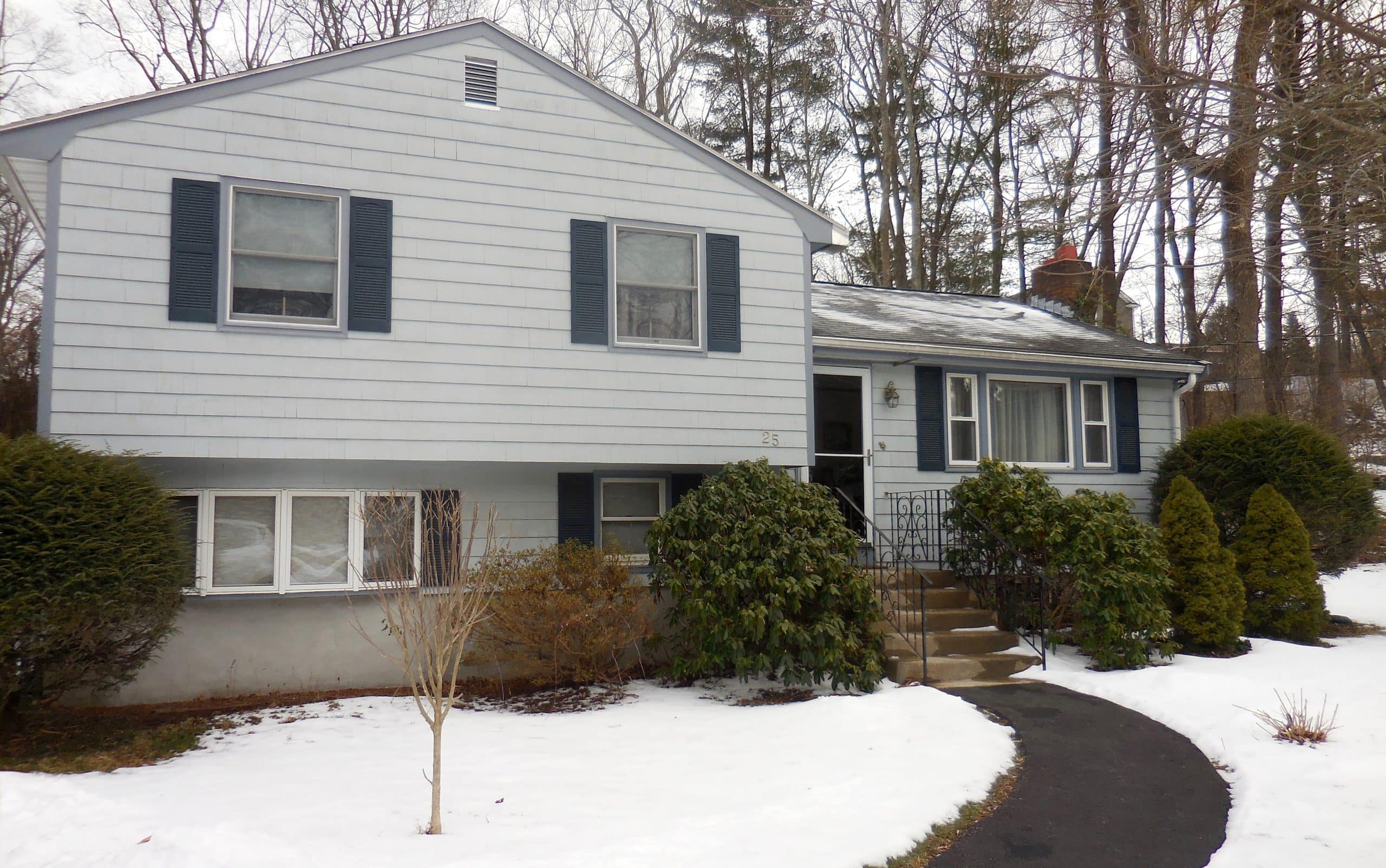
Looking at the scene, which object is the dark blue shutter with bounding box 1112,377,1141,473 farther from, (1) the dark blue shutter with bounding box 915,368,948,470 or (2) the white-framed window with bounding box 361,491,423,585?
(2) the white-framed window with bounding box 361,491,423,585

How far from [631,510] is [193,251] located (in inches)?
188

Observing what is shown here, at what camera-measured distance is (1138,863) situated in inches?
191

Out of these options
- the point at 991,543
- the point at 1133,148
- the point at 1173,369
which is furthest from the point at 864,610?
the point at 1173,369

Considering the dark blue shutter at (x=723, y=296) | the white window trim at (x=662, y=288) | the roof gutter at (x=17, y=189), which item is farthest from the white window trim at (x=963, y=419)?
the roof gutter at (x=17, y=189)

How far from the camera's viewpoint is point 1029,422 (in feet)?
40.5

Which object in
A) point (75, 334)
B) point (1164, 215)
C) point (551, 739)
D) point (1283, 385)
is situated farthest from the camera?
point (1283, 385)

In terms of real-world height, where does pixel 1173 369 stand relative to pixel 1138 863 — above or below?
above

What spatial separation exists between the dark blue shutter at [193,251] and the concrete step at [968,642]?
282 inches

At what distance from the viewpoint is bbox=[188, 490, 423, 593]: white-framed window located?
27.7 ft

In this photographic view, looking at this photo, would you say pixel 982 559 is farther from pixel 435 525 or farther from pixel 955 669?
pixel 435 525

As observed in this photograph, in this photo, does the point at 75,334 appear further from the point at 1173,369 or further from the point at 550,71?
the point at 1173,369

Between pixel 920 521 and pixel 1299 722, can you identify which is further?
pixel 920 521

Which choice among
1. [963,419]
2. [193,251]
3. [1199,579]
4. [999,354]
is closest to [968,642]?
[1199,579]

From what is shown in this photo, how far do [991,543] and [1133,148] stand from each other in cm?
413
